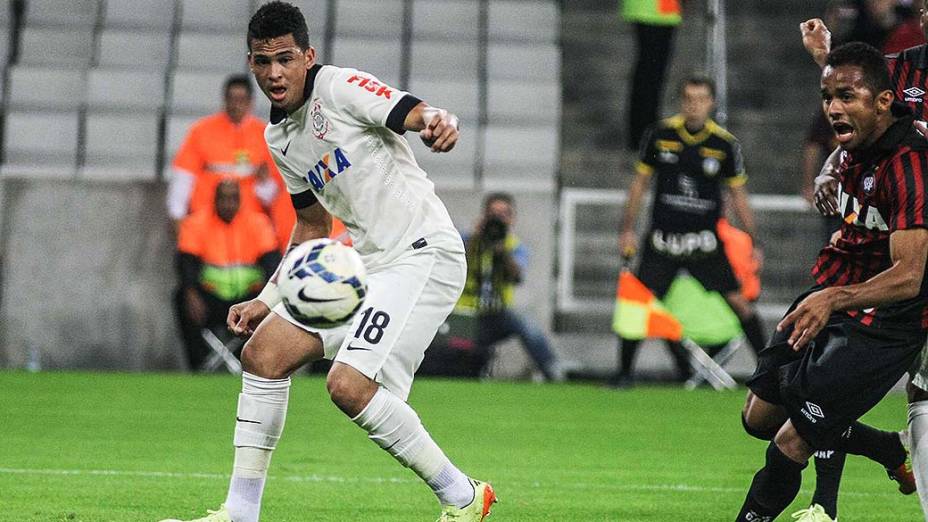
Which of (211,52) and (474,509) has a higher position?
(211,52)

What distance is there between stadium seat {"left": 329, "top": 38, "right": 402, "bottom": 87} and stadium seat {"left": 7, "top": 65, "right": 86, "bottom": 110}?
9.20 ft

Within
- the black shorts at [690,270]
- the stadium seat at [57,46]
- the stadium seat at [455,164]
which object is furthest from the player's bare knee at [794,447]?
the stadium seat at [57,46]

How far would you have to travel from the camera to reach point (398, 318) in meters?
5.50

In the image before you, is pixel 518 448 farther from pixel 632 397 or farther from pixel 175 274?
pixel 175 274

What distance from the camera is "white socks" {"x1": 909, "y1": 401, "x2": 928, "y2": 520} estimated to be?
523 cm

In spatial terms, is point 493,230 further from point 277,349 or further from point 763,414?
point 277,349

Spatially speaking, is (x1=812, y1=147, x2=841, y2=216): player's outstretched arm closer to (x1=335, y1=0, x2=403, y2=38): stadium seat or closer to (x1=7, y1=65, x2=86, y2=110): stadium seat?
(x1=7, y1=65, x2=86, y2=110): stadium seat

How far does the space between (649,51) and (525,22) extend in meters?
3.40

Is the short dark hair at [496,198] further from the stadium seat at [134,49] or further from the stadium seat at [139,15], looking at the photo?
the stadium seat at [139,15]

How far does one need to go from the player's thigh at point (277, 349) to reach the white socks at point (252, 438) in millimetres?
39

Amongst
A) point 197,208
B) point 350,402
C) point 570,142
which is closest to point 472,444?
point 350,402

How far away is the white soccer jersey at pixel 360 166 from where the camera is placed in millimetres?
5637

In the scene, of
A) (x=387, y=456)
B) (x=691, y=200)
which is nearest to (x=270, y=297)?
(x=387, y=456)

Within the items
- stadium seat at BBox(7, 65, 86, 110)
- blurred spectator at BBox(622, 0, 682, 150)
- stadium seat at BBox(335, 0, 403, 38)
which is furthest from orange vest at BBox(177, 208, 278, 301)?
stadium seat at BBox(335, 0, 403, 38)
